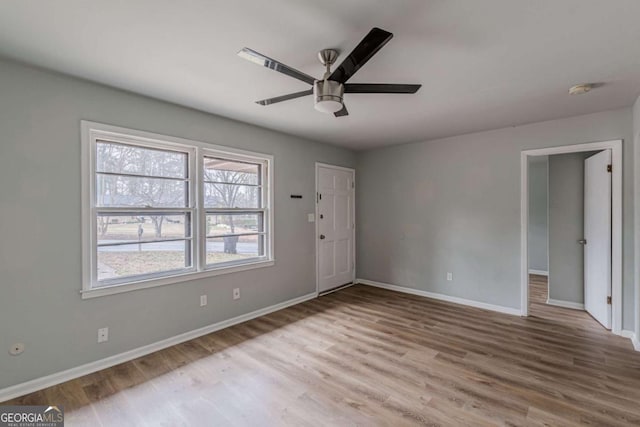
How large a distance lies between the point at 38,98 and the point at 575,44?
3.86 meters

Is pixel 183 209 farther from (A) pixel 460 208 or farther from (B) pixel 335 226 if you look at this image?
(A) pixel 460 208

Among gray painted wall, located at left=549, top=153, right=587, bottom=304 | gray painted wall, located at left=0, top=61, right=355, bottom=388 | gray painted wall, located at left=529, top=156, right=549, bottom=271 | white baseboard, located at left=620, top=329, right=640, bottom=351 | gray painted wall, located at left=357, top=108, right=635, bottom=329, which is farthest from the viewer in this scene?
gray painted wall, located at left=529, top=156, right=549, bottom=271

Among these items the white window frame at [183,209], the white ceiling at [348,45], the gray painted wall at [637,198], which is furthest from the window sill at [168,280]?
the gray painted wall at [637,198]

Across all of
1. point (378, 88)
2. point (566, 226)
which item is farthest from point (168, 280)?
point (566, 226)

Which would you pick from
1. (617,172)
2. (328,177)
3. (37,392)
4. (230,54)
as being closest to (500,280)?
(617,172)

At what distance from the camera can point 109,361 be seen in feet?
8.21

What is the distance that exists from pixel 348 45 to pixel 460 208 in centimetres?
314

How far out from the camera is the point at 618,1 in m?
1.48

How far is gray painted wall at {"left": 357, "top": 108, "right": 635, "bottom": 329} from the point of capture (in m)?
3.30

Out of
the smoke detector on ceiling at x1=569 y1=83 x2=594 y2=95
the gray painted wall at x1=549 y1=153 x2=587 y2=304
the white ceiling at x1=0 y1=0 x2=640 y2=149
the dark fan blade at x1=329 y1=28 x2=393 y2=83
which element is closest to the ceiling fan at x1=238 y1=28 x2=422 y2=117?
the dark fan blade at x1=329 y1=28 x2=393 y2=83

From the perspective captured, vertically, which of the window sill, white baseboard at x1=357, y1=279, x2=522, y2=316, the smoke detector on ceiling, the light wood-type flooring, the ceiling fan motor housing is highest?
the smoke detector on ceiling

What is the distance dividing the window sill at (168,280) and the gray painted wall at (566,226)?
13.3ft

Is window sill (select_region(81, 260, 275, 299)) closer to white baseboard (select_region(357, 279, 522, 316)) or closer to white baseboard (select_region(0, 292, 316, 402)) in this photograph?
white baseboard (select_region(0, 292, 316, 402))

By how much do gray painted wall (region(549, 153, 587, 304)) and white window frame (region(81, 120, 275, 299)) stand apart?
4.02 meters
